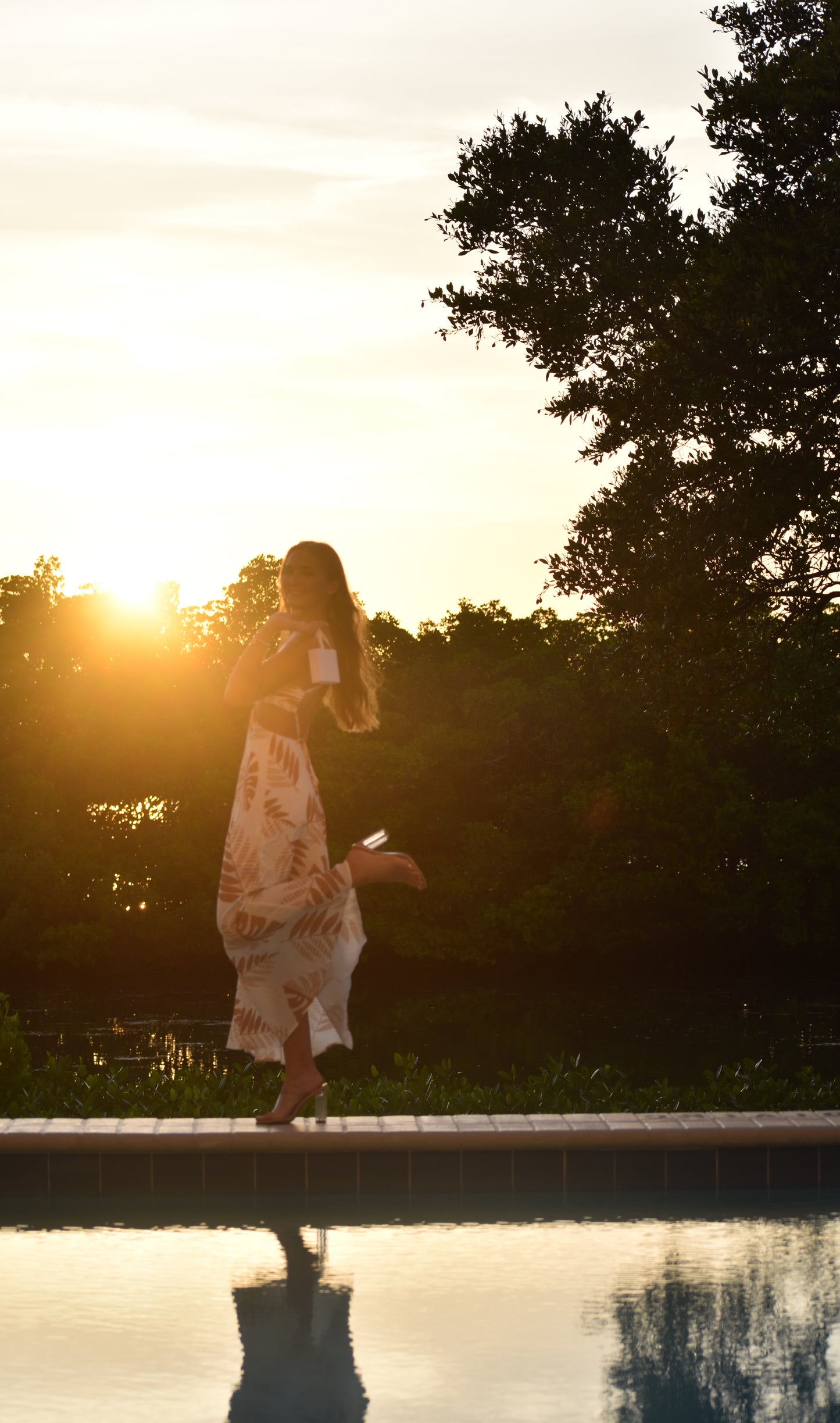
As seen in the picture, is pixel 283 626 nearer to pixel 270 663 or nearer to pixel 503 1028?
pixel 270 663

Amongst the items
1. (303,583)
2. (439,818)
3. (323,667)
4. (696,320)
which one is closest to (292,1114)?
(323,667)

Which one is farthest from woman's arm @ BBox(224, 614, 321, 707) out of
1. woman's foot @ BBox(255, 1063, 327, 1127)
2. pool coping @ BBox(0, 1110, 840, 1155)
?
pool coping @ BBox(0, 1110, 840, 1155)

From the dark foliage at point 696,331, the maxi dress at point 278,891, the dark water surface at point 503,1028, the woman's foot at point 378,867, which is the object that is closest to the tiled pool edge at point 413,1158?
the maxi dress at point 278,891

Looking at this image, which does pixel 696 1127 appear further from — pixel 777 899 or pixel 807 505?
pixel 777 899

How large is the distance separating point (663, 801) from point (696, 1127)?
→ 29.5m

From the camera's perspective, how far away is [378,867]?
603 cm

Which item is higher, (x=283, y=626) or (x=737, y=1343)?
(x=283, y=626)

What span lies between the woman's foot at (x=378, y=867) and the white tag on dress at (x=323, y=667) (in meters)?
0.62

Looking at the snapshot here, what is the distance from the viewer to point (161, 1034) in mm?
27281

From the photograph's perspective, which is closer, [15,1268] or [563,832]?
[15,1268]

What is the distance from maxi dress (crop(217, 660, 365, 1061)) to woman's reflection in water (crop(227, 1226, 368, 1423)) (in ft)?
3.26

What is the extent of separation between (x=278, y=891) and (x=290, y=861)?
11 cm

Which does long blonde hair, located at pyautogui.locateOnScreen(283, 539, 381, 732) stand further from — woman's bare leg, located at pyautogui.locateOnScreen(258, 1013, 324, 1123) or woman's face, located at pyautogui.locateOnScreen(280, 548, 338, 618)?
woman's bare leg, located at pyautogui.locateOnScreen(258, 1013, 324, 1123)

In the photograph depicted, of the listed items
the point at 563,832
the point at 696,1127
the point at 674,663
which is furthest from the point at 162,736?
the point at 696,1127
